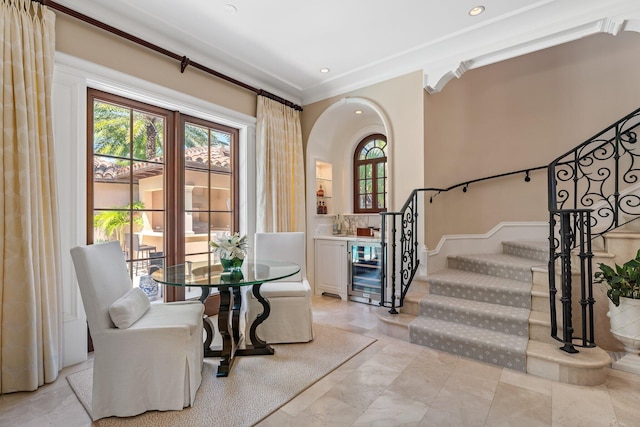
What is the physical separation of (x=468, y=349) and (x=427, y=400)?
0.79 m

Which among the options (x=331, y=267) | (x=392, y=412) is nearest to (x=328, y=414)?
(x=392, y=412)

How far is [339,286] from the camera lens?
14.4 feet

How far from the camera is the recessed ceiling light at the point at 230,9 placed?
2643 millimetres

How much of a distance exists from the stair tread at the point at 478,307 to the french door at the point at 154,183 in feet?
8.33

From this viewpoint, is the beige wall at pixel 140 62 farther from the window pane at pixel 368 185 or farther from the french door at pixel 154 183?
the window pane at pixel 368 185

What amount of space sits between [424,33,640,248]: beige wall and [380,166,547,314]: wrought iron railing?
0.48 feet

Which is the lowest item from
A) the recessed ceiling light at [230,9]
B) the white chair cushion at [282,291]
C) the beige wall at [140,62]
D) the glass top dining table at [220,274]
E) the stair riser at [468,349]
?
the stair riser at [468,349]

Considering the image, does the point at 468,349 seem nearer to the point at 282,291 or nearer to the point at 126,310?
the point at 282,291

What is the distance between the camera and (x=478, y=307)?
9.38 ft

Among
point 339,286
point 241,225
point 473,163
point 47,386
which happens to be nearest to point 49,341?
point 47,386

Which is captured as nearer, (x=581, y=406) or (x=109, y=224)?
(x=581, y=406)

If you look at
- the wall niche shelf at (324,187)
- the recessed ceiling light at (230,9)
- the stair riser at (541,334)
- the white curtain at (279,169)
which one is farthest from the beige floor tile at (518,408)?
the recessed ceiling light at (230,9)

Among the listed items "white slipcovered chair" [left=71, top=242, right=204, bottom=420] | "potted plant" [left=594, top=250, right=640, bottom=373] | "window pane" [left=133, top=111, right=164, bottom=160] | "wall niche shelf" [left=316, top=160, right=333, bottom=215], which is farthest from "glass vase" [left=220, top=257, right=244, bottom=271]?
"potted plant" [left=594, top=250, right=640, bottom=373]

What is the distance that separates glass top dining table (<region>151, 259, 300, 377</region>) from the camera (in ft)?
7.45
